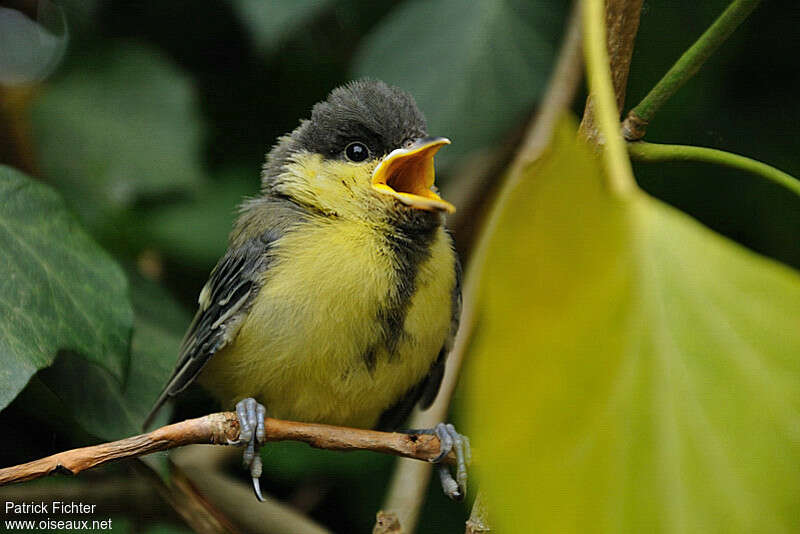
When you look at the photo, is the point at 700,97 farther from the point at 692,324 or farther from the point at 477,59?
the point at 692,324

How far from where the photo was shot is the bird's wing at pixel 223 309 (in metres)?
1.11

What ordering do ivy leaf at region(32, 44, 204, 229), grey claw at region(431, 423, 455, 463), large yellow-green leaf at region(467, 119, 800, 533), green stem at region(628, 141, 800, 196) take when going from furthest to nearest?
ivy leaf at region(32, 44, 204, 229)
grey claw at region(431, 423, 455, 463)
green stem at region(628, 141, 800, 196)
large yellow-green leaf at region(467, 119, 800, 533)

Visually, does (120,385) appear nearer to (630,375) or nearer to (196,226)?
(196,226)

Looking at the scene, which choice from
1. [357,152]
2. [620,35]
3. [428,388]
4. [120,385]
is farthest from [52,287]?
[620,35]

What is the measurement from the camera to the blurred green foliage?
1086 mm

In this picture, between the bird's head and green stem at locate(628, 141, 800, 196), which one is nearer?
green stem at locate(628, 141, 800, 196)

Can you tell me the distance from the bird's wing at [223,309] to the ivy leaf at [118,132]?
361 millimetres

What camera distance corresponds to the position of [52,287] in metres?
1.00

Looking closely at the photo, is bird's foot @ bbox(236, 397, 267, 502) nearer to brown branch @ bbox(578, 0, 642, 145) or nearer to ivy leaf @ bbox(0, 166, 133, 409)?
ivy leaf @ bbox(0, 166, 133, 409)

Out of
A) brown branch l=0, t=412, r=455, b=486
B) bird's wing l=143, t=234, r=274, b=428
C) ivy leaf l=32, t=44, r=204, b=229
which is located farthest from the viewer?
ivy leaf l=32, t=44, r=204, b=229

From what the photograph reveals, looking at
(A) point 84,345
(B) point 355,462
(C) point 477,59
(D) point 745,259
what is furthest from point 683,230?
(B) point 355,462

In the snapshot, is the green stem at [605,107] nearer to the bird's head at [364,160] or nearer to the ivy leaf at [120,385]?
the bird's head at [364,160]


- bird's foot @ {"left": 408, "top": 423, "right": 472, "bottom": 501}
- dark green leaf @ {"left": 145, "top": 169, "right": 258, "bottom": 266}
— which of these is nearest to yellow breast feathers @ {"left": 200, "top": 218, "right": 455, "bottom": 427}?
bird's foot @ {"left": 408, "top": 423, "right": 472, "bottom": 501}

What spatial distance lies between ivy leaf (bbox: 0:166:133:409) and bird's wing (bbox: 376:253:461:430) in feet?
1.47
